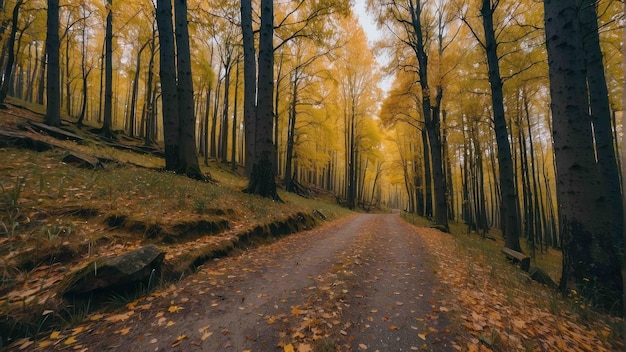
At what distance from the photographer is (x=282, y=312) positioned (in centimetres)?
294

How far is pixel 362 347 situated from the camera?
7.84 ft

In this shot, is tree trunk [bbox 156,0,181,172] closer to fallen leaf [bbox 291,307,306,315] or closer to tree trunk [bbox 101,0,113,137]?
fallen leaf [bbox 291,307,306,315]

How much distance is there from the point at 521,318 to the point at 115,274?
194 inches

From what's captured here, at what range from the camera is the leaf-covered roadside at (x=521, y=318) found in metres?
2.50

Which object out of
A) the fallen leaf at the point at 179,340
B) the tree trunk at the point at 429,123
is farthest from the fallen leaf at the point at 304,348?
the tree trunk at the point at 429,123

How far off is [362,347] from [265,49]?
8.94 m

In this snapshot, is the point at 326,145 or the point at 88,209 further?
the point at 326,145

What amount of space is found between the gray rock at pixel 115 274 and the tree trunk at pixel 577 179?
617 centimetres

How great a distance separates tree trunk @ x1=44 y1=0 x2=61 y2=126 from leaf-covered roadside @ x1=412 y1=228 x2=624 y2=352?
15.1 metres

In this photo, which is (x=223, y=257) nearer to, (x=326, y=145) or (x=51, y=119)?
(x=51, y=119)

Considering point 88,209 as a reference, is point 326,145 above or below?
above

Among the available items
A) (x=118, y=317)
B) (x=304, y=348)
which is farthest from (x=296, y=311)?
(x=118, y=317)

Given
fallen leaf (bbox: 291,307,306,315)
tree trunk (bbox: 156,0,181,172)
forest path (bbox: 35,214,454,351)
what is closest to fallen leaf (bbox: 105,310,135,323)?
forest path (bbox: 35,214,454,351)

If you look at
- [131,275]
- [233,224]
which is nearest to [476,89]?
Answer: [233,224]
